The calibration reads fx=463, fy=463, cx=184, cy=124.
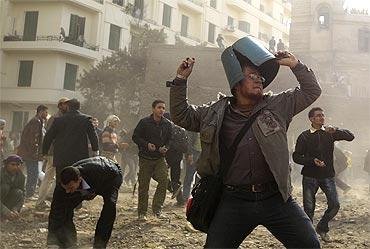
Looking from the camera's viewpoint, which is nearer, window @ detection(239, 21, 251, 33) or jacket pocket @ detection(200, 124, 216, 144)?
jacket pocket @ detection(200, 124, 216, 144)

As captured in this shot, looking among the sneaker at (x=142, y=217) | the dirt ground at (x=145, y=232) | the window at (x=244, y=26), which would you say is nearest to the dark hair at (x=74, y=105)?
the dirt ground at (x=145, y=232)

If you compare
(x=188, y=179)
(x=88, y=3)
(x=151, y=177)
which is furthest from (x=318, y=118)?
(x=88, y=3)

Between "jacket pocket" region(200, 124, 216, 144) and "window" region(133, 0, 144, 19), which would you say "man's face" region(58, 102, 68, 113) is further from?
"window" region(133, 0, 144, 19)

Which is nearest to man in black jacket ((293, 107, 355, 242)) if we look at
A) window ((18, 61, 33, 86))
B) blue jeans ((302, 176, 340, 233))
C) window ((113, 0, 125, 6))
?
blue jeans ((302, 176, 340, 233))

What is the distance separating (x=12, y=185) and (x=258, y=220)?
4401mm

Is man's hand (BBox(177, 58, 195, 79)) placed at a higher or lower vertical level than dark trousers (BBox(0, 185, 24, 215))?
higher

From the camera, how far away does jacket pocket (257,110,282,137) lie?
2.55 metres

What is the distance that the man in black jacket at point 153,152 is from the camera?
6086mm

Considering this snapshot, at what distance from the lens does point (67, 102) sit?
641 cm

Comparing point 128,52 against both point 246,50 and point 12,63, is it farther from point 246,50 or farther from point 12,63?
point 246,50

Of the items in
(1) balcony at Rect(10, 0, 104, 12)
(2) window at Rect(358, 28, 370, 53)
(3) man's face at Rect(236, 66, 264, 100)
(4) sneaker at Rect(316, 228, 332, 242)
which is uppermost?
(2) window at Rect(358, 28, 370, 53)

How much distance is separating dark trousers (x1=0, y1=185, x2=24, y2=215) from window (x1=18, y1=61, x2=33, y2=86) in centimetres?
2246

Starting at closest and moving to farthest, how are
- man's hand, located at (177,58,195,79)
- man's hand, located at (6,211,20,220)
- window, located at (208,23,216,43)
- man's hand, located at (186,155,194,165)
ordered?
man's hand, located at (177,58,195,79)
man's hand, located at (6,211,20,220)
man's hand, located at (186,155,194,165)
window, located at (208,23,216,43)

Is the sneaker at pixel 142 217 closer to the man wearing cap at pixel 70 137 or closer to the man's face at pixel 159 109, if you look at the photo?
the man wearing cap at pixel 70 137
